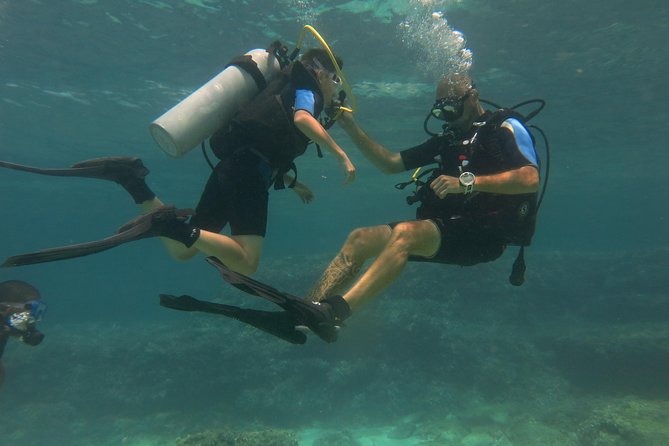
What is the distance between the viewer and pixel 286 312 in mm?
3602

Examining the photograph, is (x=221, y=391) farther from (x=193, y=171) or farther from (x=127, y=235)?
(x=193, y=171)

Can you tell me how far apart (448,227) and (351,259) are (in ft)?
3.63

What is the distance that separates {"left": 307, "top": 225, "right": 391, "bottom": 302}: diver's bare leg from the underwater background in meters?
7.50

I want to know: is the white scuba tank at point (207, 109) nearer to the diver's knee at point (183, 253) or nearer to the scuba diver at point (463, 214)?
the diver's knee at point (183, 253)

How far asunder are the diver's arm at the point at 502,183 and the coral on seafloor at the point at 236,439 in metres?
8.64

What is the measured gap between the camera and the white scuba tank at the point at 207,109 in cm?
441

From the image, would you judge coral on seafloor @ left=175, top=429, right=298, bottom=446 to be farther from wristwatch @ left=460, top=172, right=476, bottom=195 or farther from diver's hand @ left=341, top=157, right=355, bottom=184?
wristwatch @ left=460, top=172, right=476, bottom=195

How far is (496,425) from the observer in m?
12.5

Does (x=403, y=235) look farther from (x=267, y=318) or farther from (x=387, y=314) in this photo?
(x=387, y=314)

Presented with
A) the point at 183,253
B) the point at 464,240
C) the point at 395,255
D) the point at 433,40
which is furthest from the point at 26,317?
the point at 433,40

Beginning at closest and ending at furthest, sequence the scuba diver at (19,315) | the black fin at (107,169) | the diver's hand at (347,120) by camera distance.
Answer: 1. the black fin at (107,169)
2. the diver's hand at (347,120)
3. the scuba diver at (19,315)

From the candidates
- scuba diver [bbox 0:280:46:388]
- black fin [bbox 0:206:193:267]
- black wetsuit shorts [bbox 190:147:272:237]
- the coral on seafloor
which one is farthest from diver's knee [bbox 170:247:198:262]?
the coral on seafloor


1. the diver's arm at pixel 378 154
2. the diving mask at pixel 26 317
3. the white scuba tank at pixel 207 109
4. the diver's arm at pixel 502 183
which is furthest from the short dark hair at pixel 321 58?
the diving mask at pixel 26 317

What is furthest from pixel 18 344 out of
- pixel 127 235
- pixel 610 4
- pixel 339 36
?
pixel 610 4
